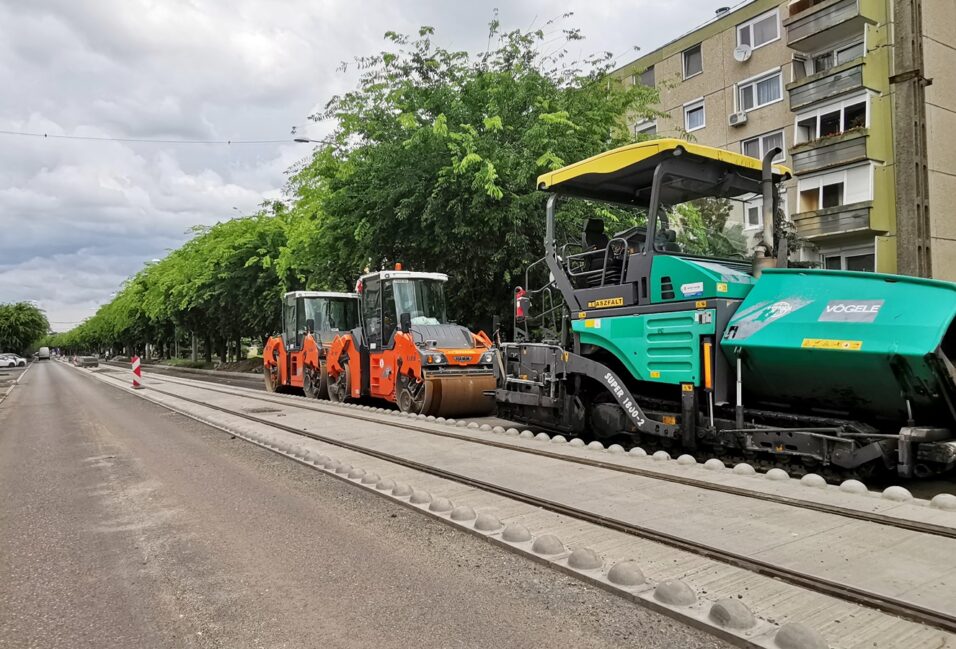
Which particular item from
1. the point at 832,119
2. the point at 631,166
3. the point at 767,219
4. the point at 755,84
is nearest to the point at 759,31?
the point at 755,84

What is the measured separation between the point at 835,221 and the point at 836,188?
1301 millimetres

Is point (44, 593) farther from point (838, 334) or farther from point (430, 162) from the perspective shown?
point (430, 162)

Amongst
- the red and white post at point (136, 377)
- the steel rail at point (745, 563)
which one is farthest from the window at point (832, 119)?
the red and white post at point (136, 377)

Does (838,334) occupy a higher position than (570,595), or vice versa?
(838,334)

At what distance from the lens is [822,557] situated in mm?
3930

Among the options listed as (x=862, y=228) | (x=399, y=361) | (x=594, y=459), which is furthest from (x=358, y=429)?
(x=862, y=228)

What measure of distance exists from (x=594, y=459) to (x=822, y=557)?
3106 millimetres

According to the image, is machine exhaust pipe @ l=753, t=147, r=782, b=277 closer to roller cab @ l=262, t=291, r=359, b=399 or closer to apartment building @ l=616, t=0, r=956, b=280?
roller cab @ l=262, t=291, r=359, b=399

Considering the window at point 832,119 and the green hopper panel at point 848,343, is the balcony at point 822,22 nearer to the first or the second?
the window at point 832,119

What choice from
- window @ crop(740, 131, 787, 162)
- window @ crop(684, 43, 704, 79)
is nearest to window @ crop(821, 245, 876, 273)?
window @ crop(740, 131, 787, 162)

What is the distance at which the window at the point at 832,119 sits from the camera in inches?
888

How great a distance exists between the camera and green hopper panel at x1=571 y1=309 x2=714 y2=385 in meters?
6.64

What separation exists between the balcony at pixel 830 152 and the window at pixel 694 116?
18.2ft

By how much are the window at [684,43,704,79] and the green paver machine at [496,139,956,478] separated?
23.4 m
